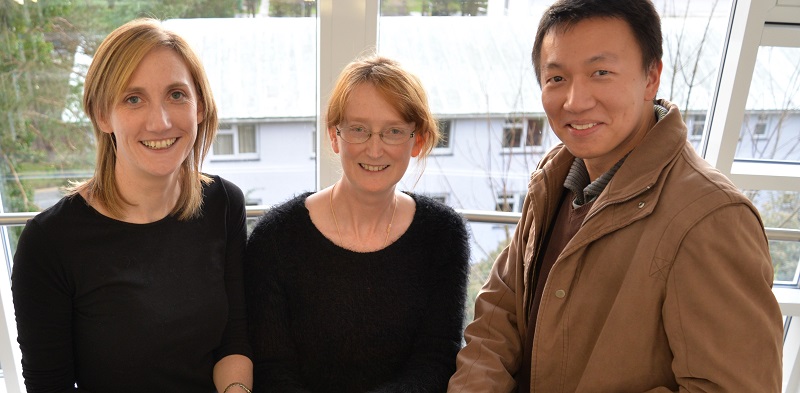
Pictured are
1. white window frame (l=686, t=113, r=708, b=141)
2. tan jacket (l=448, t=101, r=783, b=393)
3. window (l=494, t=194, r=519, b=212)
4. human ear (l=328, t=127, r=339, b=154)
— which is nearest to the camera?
tan jacket (l=448, t=101, r=783, b=393)

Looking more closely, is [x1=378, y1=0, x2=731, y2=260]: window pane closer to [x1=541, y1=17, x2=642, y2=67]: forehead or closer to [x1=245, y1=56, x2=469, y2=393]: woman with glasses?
[x1=245, y1=56, x2=469, y2=393]: woman with glasses

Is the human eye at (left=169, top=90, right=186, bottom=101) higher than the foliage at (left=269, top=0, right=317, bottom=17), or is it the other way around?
the foliage at (left=269, top=0, right=317, bottom=17)

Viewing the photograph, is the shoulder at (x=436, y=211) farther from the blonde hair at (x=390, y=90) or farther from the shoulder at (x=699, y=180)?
the shoulder at (x=699, y=180)

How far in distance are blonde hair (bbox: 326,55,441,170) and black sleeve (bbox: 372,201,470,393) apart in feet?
0.87

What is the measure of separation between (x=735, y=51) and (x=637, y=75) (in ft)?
3.74

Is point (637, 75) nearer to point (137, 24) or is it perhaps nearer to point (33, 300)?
point (137, 24)

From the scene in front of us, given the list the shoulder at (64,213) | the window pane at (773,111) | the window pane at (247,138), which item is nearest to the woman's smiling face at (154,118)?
the shoulder at (64,213)

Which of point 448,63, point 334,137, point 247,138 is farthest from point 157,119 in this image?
point 448,63

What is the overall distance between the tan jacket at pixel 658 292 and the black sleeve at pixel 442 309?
0.08m

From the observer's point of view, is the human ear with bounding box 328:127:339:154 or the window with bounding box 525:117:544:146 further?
the window with bounding box 525:117:544:146

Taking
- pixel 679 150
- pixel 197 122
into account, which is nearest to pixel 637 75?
pixel 679 150

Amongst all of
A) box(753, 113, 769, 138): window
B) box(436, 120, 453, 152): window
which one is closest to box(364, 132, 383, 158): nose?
box(436, 120, 453, 152): window

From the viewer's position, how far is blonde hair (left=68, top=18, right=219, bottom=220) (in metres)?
1.47

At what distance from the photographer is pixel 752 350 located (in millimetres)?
1196
